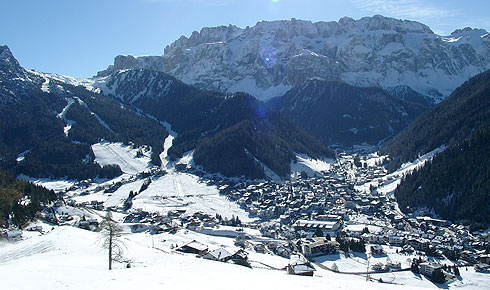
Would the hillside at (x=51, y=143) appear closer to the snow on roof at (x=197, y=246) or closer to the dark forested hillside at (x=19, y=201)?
the dark forested hillside at (x=19, y=201)

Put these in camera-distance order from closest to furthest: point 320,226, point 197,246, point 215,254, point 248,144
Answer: point 215,254, point 197,246, point 320,226, point 248,144

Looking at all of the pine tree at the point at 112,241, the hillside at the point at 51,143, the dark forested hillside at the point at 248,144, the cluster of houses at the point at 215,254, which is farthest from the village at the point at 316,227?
the hillside at the point at 51,143

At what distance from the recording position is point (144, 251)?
46438 millimetres

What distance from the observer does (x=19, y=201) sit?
74250 mm

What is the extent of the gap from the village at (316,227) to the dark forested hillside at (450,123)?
1802cm

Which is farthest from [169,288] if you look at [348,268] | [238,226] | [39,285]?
[238,226]

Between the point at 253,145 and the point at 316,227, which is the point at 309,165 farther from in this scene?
the point at 316,227

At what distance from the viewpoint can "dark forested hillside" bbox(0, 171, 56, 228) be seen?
2450 inches

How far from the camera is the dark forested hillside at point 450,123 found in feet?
409

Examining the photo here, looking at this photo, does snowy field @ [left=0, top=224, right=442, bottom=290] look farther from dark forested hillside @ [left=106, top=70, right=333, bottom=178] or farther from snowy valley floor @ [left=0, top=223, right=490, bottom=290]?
dark forested hillside @ [left=106, top=70, right=333, bottom=178]

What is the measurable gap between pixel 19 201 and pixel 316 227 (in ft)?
174

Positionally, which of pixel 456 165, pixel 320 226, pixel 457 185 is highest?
pixel 456 165

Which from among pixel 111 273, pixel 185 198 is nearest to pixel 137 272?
pixel 111 273

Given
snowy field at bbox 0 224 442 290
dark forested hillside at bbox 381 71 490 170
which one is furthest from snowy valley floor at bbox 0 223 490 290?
dark forested hillside at bbox 381 71 490 170
